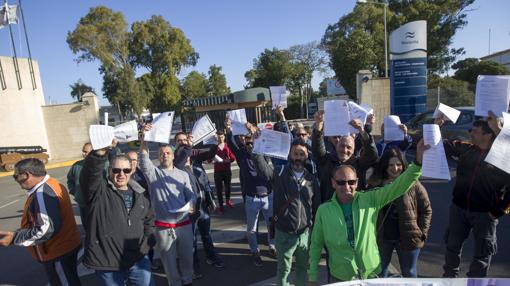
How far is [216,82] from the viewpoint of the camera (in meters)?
42.2

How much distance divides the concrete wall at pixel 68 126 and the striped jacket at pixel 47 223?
19.0 meters

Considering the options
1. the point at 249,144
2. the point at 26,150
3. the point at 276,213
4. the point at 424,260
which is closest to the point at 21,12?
the point at 26,150

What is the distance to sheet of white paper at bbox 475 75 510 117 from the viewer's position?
7.54 ft

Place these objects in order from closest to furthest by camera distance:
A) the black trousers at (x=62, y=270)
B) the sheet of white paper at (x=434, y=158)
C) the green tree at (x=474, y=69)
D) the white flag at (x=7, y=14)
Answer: the sheet of white paper at (x=434, y=158), the black trousers at (x=62, y=270), the white flag at (x=7, y=14), the green tree at (x=474, y=69)

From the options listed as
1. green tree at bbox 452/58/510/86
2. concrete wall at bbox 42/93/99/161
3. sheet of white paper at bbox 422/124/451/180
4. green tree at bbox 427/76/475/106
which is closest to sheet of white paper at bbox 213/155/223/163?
sheet of white paper at bbox 422/124/451/180

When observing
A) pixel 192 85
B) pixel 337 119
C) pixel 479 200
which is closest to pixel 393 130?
pixel 337 119

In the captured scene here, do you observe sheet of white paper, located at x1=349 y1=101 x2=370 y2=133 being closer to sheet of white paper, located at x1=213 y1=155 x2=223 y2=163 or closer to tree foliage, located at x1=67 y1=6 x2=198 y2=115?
sheet of white paper, located at x1=213 y1=155 x2=223 y2=163

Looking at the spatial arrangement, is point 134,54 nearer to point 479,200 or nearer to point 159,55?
point 159,55

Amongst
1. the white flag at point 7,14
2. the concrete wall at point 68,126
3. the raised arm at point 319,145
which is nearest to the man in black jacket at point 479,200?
the raised arm at point 319,145

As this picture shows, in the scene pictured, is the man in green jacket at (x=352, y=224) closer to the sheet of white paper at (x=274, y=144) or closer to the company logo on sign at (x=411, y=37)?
the sheet of white paper at (x=274, y=144)

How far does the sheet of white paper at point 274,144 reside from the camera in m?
3.35

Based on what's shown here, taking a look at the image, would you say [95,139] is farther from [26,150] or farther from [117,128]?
[26,150]

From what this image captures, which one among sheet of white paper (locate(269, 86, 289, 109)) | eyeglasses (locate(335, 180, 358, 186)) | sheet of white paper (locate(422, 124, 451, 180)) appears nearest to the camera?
sheet of white paper (locate(422, 124, 451, 180))

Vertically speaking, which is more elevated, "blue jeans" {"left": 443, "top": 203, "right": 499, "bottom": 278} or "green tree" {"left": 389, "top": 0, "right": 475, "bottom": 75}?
"green tree" {"left": 389, "top": 0, "right": 475, "bottom": 75}
